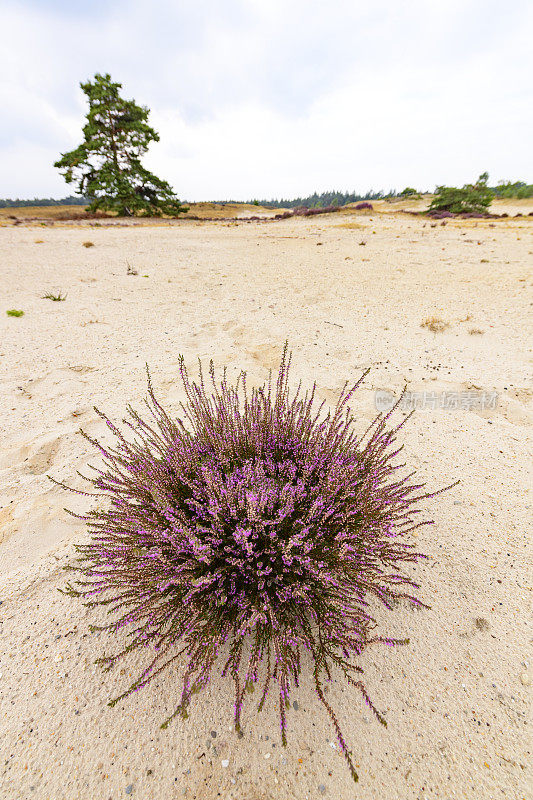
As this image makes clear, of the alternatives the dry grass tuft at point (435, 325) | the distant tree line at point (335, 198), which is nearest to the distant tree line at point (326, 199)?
the distant tree line at point (335, 198)

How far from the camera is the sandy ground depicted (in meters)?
1.28

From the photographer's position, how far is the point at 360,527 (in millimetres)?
1527

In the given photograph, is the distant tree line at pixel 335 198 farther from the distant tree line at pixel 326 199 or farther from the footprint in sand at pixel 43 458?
the footprint in sand at pixel 43 458

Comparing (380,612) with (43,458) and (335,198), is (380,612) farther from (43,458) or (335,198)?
(335,198)

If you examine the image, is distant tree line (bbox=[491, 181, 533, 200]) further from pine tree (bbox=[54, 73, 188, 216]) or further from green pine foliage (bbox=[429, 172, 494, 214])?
pine tree (bbox=[54, 73, 188, 216])

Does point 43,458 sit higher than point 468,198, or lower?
lower

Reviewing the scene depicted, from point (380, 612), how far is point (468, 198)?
113 ft

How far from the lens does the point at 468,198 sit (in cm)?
2703

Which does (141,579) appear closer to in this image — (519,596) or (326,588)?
(326,588)

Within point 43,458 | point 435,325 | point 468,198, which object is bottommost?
point 43,458

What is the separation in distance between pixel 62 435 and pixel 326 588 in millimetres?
2503

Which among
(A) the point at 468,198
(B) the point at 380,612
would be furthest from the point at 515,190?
(B) the point at 380,612

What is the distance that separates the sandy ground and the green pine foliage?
27.2 m

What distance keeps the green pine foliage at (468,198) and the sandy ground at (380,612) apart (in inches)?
1071
